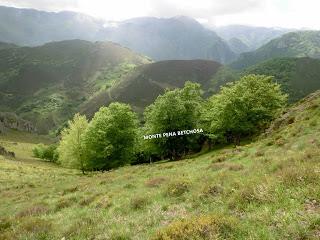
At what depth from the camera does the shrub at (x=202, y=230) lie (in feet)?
32.2

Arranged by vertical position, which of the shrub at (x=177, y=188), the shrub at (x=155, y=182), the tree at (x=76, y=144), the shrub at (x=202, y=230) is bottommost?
the tree at (x=76, y=144)

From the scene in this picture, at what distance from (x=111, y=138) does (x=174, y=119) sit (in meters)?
11.8

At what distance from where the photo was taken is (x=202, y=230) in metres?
9.95

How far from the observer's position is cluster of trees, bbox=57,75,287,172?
220 feet

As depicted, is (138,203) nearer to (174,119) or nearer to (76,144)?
(174,119)

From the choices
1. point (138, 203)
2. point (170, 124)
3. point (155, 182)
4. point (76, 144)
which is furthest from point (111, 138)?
point (138, 203)

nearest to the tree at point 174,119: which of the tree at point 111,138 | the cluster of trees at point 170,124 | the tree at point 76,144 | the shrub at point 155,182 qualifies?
the cluster of trees at point 170,124

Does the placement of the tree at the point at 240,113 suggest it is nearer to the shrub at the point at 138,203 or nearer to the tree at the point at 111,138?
the tree at the point at 111,138

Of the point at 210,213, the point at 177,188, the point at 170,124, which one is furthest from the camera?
the point at 170,124

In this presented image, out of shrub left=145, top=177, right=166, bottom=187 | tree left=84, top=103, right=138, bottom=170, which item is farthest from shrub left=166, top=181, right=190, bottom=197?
tree left=84, top=103, right=138, bottom=170

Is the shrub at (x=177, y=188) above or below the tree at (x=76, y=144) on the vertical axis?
above

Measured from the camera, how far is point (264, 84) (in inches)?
3063

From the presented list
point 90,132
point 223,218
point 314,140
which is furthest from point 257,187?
point 90,132

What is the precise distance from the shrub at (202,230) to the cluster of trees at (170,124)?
53.9 metres
